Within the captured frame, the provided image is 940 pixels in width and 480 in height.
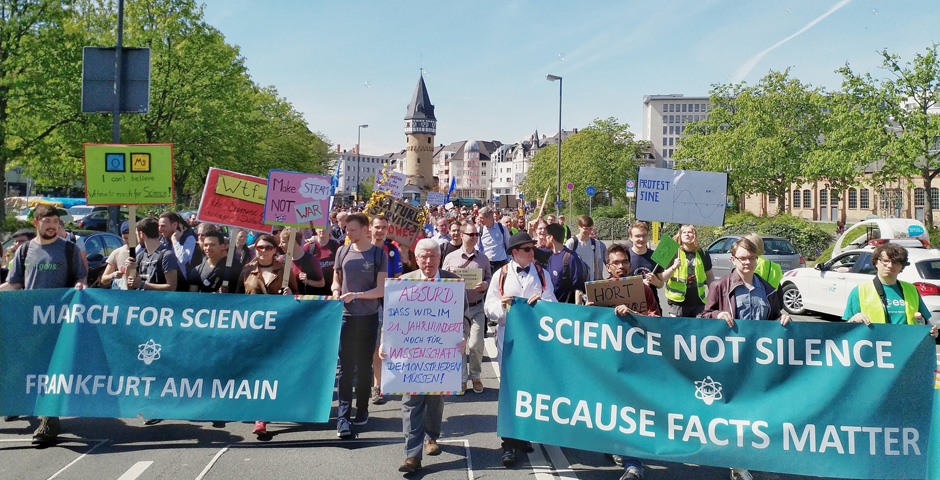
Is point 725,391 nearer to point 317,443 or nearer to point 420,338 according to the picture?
point 420,338

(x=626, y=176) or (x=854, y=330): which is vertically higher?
(x=626, y=176)

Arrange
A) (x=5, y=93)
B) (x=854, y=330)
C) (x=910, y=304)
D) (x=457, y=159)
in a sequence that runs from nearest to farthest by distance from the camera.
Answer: (x=854, y=330)
(x=910, y=304)
(x=5, y=93)
(x=457, y=159)

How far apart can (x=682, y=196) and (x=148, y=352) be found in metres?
5.71

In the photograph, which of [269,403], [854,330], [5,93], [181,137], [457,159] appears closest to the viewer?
[854,330]

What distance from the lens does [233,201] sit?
780 cm

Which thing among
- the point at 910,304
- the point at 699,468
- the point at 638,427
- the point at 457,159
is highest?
the point at 457,159

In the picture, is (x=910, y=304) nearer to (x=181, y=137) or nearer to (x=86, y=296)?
(x=86, y=296)

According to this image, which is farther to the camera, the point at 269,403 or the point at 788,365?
the point at 269,403

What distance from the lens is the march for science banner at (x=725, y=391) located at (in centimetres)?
482

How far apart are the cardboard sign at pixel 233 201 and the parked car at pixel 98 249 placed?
23.6ft

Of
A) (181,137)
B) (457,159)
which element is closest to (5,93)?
(181,137)

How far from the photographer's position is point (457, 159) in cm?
18875

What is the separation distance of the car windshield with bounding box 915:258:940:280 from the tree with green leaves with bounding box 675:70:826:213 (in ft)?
116

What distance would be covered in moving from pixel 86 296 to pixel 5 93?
67.3 feet
